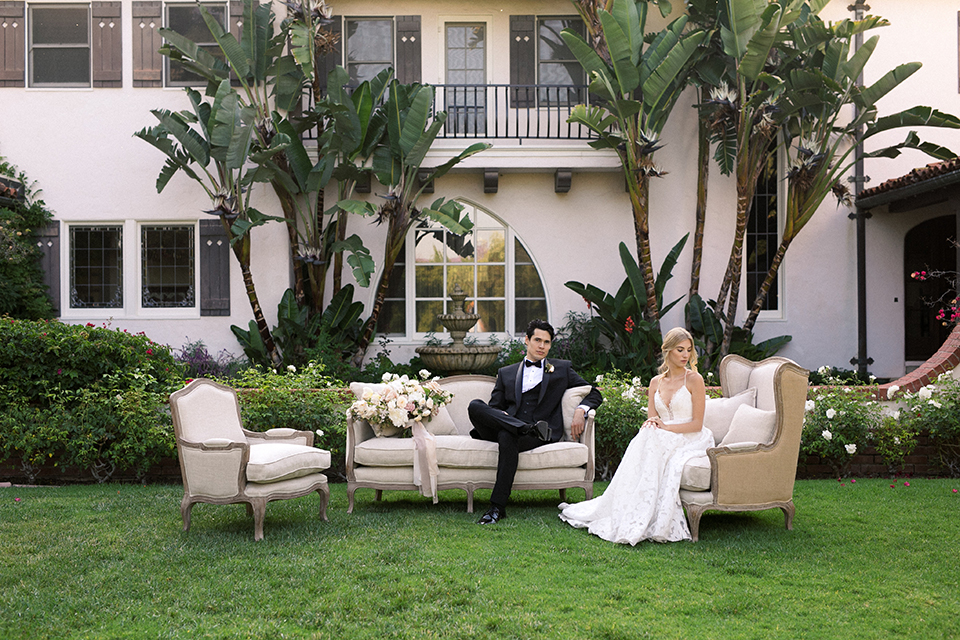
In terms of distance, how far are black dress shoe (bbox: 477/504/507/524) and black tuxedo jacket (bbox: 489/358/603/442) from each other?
0.78 metres

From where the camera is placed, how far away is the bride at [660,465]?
530 centimetres

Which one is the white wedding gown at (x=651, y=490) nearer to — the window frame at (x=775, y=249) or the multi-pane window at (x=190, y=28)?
the window frame at (x=775, y=249)

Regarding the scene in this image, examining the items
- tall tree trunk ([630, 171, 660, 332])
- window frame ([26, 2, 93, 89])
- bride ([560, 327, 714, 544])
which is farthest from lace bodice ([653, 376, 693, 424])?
window frame ([26, 2, 93, 89])

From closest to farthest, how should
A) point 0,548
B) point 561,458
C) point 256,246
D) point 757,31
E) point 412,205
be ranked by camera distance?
point 0,548
point 561,458
point 757,31
point 412,205
point 256,246

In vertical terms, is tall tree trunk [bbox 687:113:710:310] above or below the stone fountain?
above

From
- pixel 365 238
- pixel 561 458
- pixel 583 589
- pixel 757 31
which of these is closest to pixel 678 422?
pixel 561 458

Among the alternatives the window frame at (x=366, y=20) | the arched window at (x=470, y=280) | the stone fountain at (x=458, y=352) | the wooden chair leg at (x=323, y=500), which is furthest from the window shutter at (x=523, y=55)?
the wooden chair leg at (x=323, y=500)

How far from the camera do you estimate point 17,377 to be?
7566 mm

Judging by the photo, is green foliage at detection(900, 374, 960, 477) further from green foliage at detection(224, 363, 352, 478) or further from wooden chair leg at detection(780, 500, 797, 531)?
green foliage at detection(224, 363, 352, 478)

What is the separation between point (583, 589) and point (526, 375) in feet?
8.04

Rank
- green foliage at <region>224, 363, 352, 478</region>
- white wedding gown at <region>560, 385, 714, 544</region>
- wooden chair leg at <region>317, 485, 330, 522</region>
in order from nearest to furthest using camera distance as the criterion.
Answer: white wedding gown at <region>560, 385, 714, 544</region> → wooden chair leg at <region>317, 485, 330, 522</region> → green foliage at <region>224, 363, 352, 478</region>

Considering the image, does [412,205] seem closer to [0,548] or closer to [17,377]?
[17,377]

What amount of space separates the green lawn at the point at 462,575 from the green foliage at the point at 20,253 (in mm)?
5022

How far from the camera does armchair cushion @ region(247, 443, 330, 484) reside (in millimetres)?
5387
